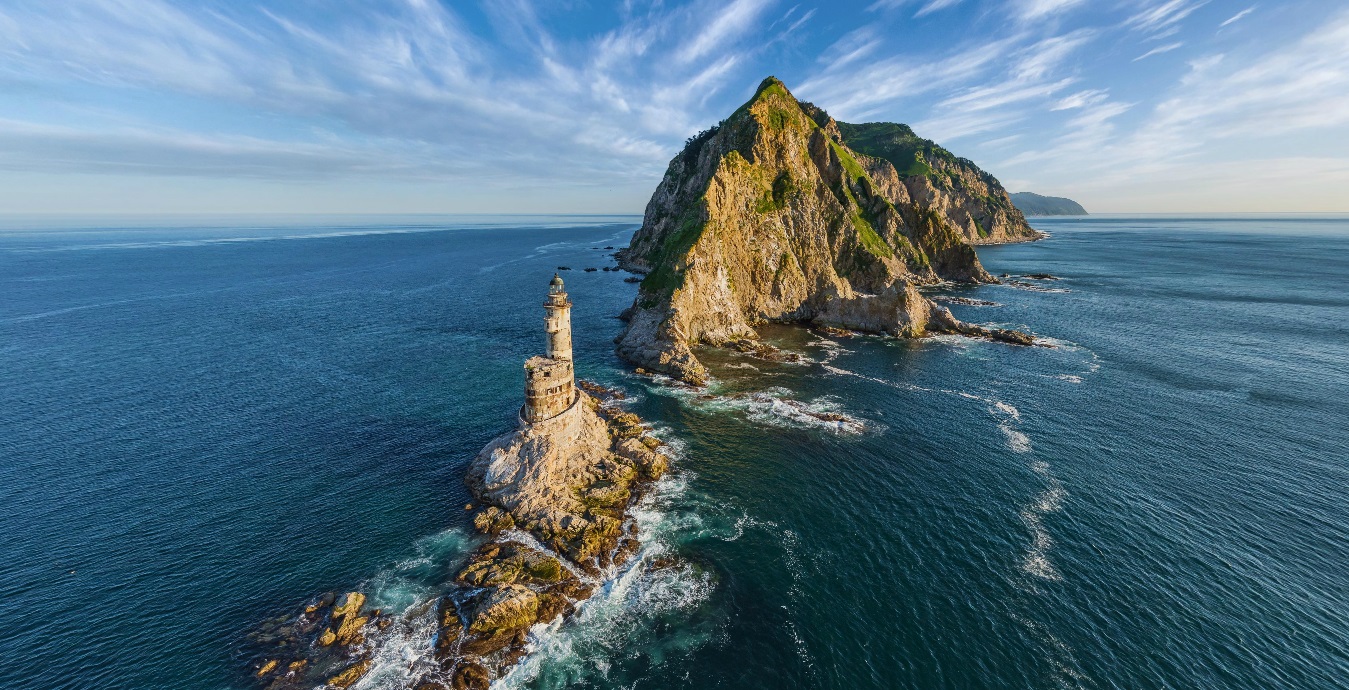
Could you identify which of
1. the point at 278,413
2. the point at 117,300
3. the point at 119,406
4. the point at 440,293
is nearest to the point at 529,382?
the point at 278,413

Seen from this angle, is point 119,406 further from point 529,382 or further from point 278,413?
point 529,382

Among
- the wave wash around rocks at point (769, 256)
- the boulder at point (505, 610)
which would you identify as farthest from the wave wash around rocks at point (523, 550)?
the wave wash around rocks at point (769, 256)

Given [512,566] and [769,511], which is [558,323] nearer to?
[512,566]

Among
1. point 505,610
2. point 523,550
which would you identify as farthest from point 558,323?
point 505,610

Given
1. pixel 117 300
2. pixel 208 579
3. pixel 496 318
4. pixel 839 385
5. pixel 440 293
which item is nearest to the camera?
pixel 208 579

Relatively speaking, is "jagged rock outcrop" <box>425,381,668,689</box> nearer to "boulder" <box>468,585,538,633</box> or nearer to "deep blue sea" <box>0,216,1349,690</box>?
"boulder" <box>468,585,538,633</box>
